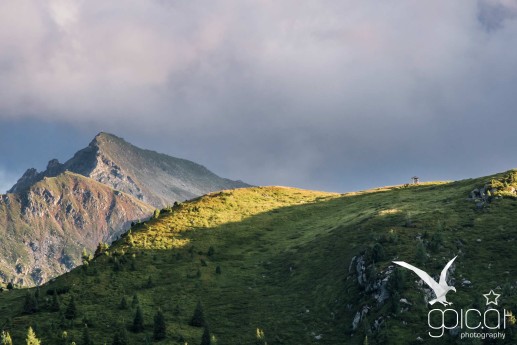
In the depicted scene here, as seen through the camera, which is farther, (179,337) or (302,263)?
(302,263)

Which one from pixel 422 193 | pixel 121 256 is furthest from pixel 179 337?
pixel 422 193

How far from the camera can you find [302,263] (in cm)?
8456

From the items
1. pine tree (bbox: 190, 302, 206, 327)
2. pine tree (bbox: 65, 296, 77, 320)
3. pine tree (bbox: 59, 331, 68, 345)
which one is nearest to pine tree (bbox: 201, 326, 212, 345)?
pine tree (bbox: 190, 302, 206, 327)

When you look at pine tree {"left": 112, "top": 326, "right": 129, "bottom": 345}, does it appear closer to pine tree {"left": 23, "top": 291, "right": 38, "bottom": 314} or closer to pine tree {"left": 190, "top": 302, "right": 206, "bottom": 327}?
pine tree {"left": 190, "top": 302, "right": 206, "bottom": 327}

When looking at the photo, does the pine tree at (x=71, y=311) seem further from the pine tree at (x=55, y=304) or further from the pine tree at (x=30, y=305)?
the pine tree at (x=30, y=305)

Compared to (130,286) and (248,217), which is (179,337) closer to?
(130,286)

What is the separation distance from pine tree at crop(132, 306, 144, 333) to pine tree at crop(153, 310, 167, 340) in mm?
2815

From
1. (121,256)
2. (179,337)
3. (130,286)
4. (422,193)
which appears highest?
(422,193)

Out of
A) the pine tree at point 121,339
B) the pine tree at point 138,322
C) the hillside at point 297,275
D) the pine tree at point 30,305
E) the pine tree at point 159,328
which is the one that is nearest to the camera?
the pine tree at point 121,339

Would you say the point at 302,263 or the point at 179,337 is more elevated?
the point at 302,263

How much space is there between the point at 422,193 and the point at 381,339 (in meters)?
68.5

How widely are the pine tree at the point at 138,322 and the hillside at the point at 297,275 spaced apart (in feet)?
1.91

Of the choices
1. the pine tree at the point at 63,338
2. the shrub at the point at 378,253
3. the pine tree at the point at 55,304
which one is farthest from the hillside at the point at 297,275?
the pine tree at the point at 63,338

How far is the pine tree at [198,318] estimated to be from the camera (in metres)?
66.2
